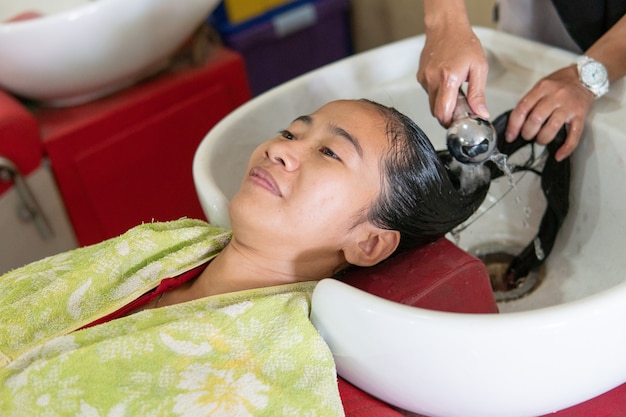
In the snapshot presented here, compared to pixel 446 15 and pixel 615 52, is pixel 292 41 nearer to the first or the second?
pixel 446 15

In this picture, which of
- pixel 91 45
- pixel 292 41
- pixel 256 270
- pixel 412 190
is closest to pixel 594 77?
pixel 412 190

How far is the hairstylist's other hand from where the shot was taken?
2.93ft

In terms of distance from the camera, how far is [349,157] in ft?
2.73

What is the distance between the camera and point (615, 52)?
960 mm

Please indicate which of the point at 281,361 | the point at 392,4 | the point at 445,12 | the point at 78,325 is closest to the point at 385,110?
the point at 445,12

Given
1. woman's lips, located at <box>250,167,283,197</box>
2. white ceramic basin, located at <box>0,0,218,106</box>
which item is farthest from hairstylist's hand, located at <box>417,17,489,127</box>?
white ceramic basin, located at <box>0,0,218,106</box>

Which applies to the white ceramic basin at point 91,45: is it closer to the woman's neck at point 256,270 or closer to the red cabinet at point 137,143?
the red cabinet at point 137,143

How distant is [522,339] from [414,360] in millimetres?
104

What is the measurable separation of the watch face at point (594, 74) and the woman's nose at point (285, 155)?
1.45 ft

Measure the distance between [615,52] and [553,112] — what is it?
0.47 feet

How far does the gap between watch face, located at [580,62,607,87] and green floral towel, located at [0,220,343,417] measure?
0.50 meters

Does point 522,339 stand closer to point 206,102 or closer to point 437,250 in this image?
point 437,250

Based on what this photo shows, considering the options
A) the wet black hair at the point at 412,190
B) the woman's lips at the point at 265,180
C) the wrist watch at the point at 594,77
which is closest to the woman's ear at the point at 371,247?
the wet black hair at the point at 412,190

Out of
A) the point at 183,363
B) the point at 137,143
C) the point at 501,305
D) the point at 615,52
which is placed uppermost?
the point at 615,52
